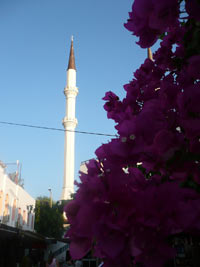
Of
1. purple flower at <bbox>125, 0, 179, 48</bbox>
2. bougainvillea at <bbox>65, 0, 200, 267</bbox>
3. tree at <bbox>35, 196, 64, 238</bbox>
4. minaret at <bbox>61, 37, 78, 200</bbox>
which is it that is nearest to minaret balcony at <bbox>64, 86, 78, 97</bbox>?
minaret at <bbox>61, 37, 78, 200</bbox>

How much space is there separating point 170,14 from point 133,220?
675mm

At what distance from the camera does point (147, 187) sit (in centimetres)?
92

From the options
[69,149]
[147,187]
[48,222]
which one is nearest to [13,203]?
[48,222]

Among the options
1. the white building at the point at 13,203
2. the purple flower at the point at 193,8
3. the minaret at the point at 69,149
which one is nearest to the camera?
the purple flower at the point at 193,8

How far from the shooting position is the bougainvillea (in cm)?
77

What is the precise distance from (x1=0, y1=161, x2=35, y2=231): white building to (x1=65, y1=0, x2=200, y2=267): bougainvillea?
16.7m

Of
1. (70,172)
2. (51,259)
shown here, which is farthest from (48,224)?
(51,259)

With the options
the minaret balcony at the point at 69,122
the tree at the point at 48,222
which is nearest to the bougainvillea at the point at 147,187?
the tree at the point at 48,222

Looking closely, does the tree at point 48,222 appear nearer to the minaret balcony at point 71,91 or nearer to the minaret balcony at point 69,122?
the minaret balcony at point 69,122

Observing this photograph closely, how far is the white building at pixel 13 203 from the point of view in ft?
55.9

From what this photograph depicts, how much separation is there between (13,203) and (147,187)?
20.2m

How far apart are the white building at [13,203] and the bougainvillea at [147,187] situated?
16726mm

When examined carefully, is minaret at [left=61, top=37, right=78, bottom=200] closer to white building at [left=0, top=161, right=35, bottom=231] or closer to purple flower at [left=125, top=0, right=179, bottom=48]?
white building at [left=0, top=161, right=35, bottom=231]

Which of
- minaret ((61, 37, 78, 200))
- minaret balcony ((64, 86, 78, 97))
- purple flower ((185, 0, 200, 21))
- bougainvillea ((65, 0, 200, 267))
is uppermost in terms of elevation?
minaret balcony ((64, 86, 78, 97))
